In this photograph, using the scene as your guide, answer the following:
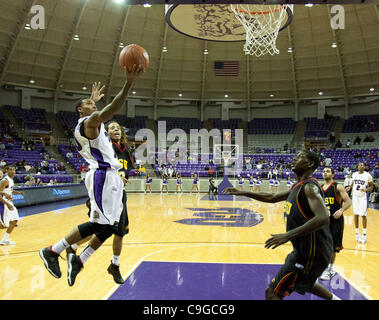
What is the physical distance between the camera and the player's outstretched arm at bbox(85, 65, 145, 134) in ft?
8.75

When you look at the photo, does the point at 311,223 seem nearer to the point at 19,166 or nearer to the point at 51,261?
the point at 51,261

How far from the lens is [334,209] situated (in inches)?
173

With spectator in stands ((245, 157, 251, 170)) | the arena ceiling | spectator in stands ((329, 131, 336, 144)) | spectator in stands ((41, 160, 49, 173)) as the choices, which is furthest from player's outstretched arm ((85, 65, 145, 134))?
spectator in stands ((329, 131, 336, 144))

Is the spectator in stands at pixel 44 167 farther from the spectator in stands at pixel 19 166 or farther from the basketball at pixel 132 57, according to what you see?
the basketball at pixel 132 57

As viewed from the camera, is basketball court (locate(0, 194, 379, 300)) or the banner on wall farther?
the banner on wall

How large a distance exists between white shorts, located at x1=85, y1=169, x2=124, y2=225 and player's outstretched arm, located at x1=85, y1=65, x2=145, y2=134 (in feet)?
1.76

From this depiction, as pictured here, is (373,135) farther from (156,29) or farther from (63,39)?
(63,39)

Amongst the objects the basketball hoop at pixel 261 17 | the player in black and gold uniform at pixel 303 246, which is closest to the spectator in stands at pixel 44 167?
the basketball hoop at pixel 261 17

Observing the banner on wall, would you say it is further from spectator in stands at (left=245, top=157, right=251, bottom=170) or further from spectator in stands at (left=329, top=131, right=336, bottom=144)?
spectator in stands at (left=329, top=131, right=336, bottom=144)

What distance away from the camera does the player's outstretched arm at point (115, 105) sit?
8.75 feet

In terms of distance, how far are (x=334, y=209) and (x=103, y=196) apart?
11.0 ft

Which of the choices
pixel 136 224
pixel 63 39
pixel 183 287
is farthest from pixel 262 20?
pixel 63 39

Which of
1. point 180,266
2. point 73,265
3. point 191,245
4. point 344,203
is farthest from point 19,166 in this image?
point 344,203
